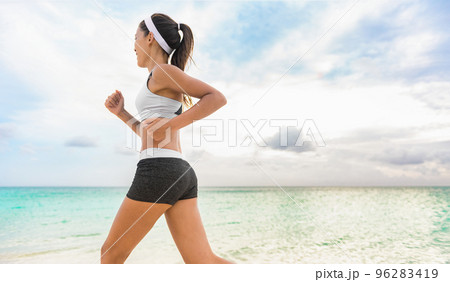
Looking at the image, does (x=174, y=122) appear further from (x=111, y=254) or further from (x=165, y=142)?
(x=111, y=254)

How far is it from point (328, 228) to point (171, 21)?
35.2ft

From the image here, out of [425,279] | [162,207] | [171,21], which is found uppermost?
[171,21]

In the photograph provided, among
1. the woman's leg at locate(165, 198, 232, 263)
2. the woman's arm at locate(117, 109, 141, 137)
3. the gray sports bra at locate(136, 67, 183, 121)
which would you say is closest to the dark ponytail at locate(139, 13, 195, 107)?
the gray sports bra at locate(136, 67, 183, 121)

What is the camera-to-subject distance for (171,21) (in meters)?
1.90

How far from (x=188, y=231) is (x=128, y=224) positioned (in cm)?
29

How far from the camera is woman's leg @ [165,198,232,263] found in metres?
1.69

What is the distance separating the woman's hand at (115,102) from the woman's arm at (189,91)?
1.35ft

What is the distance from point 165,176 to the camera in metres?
1.61

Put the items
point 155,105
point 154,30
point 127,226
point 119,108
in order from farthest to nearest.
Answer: point 119,108, point 154,30, point 155,105, point 127,226

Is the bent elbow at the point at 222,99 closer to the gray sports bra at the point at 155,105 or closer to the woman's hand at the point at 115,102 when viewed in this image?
the gray sports bra at the point at 155,105

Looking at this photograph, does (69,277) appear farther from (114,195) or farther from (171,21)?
(114,195)

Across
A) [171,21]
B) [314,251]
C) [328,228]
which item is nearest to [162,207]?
[171,21]

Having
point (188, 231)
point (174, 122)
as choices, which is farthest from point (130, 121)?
point (188, 231)

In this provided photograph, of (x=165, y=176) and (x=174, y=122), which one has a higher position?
(x=174, y=122)
